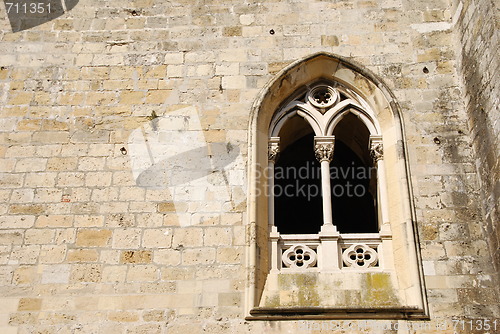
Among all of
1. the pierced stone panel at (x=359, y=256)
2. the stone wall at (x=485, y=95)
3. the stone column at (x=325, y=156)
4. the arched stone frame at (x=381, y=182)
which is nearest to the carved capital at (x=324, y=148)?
the stone column at (x=325, y=156)

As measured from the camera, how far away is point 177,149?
21.2ft

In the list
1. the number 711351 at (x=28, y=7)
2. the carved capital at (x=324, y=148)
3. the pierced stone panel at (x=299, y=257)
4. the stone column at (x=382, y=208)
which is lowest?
the pierced stone panel at (x=299, y=257)

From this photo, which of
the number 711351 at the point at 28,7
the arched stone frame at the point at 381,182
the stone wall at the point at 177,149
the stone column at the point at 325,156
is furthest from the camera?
the number 711351 at the point at 28,7

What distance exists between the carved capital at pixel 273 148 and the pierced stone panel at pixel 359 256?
1.20 meters

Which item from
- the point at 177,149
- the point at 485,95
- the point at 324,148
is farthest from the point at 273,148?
the point at 485,95

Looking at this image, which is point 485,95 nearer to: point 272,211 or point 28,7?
point 272,211

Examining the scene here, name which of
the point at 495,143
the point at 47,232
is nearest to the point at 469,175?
the point at 495,143

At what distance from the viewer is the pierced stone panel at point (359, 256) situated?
19.7ft

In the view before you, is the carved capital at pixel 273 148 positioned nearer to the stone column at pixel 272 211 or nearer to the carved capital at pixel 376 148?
the stone column at pixel 272 211

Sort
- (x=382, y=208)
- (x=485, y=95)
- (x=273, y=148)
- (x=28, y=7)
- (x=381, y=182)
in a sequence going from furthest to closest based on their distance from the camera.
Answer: (x=28, y=7) < (x=273, y=148) < (x=381, y=182) < (x=382, y=208) < (x=485, y=95)

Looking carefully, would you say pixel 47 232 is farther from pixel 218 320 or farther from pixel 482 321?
pixel 482 321

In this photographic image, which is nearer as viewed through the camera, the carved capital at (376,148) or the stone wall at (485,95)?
the stone wall at (485,95)

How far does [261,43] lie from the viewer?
705cm

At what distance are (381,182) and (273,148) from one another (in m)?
1.14
